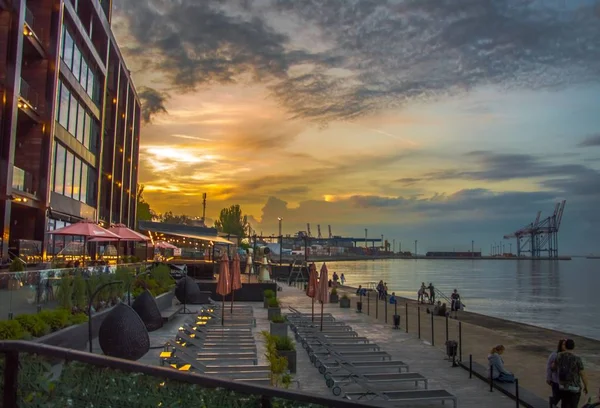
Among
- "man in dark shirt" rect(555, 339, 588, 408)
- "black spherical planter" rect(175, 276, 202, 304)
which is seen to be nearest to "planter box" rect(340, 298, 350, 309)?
"black spherical planter" rect(175, 276, 202, 304)

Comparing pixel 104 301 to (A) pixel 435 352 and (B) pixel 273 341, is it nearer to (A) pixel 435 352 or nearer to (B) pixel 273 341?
(B) pixel 273 341

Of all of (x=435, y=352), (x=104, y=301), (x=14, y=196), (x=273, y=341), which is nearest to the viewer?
(x=273, y=341)

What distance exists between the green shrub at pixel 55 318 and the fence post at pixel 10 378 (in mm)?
9042

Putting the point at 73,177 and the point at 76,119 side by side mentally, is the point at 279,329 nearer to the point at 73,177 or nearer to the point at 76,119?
the point at 73,177

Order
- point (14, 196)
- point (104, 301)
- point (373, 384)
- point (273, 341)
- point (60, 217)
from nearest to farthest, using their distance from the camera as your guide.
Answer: point (373, 384), point (273, 341), point (104, 301), point (14, 196), point (60, 217)

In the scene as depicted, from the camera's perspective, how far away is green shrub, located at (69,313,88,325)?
13.3 metres

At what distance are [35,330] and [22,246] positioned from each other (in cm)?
1805

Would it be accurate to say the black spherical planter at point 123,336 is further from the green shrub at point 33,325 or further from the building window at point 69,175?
the building window at point 69,175

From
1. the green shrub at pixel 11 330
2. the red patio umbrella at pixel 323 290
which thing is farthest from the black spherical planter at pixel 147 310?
the red patio umbrella at pixel 323 290

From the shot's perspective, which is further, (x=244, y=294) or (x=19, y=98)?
(x=244, y=294)

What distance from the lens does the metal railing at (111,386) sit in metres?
3.58

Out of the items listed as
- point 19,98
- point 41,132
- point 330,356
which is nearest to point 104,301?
point 330,356

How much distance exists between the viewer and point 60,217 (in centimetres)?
3603

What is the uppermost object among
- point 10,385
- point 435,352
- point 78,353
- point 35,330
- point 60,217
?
point 60,217
